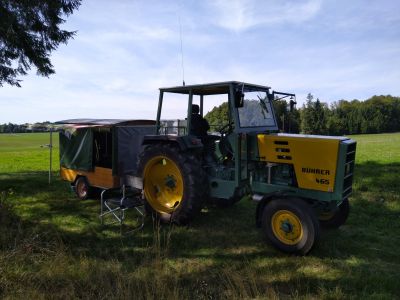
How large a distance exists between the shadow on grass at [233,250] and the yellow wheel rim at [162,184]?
0.54m

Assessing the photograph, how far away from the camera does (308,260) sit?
177 inches

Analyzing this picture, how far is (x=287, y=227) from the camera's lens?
479 cm

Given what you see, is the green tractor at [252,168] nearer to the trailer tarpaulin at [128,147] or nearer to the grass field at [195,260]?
the grass field at [195,260]

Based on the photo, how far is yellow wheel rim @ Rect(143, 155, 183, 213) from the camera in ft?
20.6

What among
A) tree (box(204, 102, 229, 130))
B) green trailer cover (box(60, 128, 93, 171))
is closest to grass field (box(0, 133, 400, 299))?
green trailer cover (box(60, 128, 93, 171))

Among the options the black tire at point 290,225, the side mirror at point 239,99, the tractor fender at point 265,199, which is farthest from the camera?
the side mirror at point 239,99

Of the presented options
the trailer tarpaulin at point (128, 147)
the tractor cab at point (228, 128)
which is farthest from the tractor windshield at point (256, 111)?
the trailer tarpaulin at point (128, 147)

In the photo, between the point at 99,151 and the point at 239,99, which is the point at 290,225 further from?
the point at 99,151

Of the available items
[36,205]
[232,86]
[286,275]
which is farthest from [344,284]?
[36,205]

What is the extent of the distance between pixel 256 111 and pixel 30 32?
6.13 meters

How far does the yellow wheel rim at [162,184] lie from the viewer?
628 cm

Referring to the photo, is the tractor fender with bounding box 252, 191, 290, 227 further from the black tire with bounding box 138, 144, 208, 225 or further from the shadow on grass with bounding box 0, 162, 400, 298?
the black tire with bounding box 138, 144, 208, 225

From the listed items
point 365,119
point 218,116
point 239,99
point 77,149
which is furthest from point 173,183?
point 365,119

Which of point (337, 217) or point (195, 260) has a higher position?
point (337, 217)
